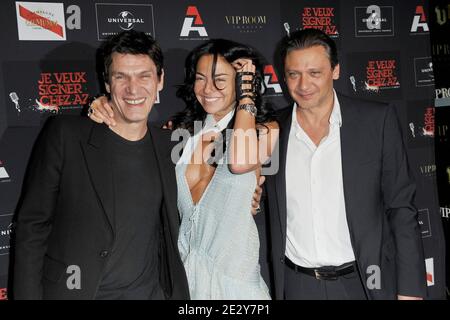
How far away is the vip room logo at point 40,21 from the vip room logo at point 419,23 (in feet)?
9.39

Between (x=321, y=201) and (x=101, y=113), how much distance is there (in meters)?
1.21

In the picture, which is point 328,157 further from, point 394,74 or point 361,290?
point 394,74

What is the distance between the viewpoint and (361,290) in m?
2.50

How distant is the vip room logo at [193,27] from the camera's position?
320 cm

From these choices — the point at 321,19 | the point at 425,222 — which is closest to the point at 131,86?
the point at 321,19

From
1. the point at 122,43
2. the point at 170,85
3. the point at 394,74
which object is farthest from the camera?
the point at 394,74

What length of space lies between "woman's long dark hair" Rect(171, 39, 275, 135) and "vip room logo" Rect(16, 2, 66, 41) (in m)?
0.82

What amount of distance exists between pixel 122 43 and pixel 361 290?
176 centimetres

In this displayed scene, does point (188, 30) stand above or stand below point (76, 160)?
above

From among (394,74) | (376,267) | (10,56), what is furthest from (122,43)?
(394,74)

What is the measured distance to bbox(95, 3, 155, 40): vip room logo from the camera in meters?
2.98

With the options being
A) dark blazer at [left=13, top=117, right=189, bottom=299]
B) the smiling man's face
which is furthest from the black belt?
the smiling man's face

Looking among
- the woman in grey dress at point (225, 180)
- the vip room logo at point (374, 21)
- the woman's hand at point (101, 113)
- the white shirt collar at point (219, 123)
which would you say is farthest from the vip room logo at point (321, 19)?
the woman's hand at point (101, 113)

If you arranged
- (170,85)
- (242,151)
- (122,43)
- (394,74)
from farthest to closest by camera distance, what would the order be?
(394,74) < (170,85) < (242,151) < (122,43)
